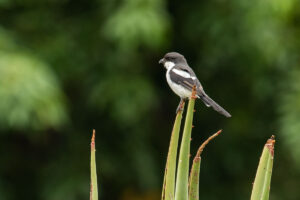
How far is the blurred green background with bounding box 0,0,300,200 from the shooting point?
770cm

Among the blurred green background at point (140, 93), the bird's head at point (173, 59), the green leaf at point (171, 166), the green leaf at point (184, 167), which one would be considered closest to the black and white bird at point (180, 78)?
the bird's head at point (173, 59)

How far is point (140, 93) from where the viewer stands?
7.86 m

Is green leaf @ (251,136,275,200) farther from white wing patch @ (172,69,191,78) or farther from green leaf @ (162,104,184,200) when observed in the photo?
white wing patch @ (172,69,191,78)

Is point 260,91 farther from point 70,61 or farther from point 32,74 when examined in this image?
point 32,74

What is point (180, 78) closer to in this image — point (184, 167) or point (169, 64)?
point (169, 64)

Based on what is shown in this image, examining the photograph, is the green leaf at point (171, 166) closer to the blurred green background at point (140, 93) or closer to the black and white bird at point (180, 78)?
the black and white bird at point (180, 78)

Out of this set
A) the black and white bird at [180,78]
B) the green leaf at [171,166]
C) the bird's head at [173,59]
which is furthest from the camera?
the bird's head at [173,59]

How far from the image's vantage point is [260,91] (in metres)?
8.48

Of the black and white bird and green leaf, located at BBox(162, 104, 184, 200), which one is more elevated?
the black and white bird

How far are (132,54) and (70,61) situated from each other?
770 millimetres

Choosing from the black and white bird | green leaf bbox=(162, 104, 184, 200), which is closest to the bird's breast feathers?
the black and white bird

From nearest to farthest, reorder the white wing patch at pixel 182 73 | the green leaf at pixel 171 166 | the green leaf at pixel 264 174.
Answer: the green leaf at pixel 264 174 < the green leaf at pixel 171 166 < the white wing patch at pixel 182 73

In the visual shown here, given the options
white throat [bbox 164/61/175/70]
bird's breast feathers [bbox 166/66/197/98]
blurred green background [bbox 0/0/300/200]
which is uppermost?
blurred green background [bbox 0/0/300/200]

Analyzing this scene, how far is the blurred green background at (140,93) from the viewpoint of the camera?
7703 millimetres
